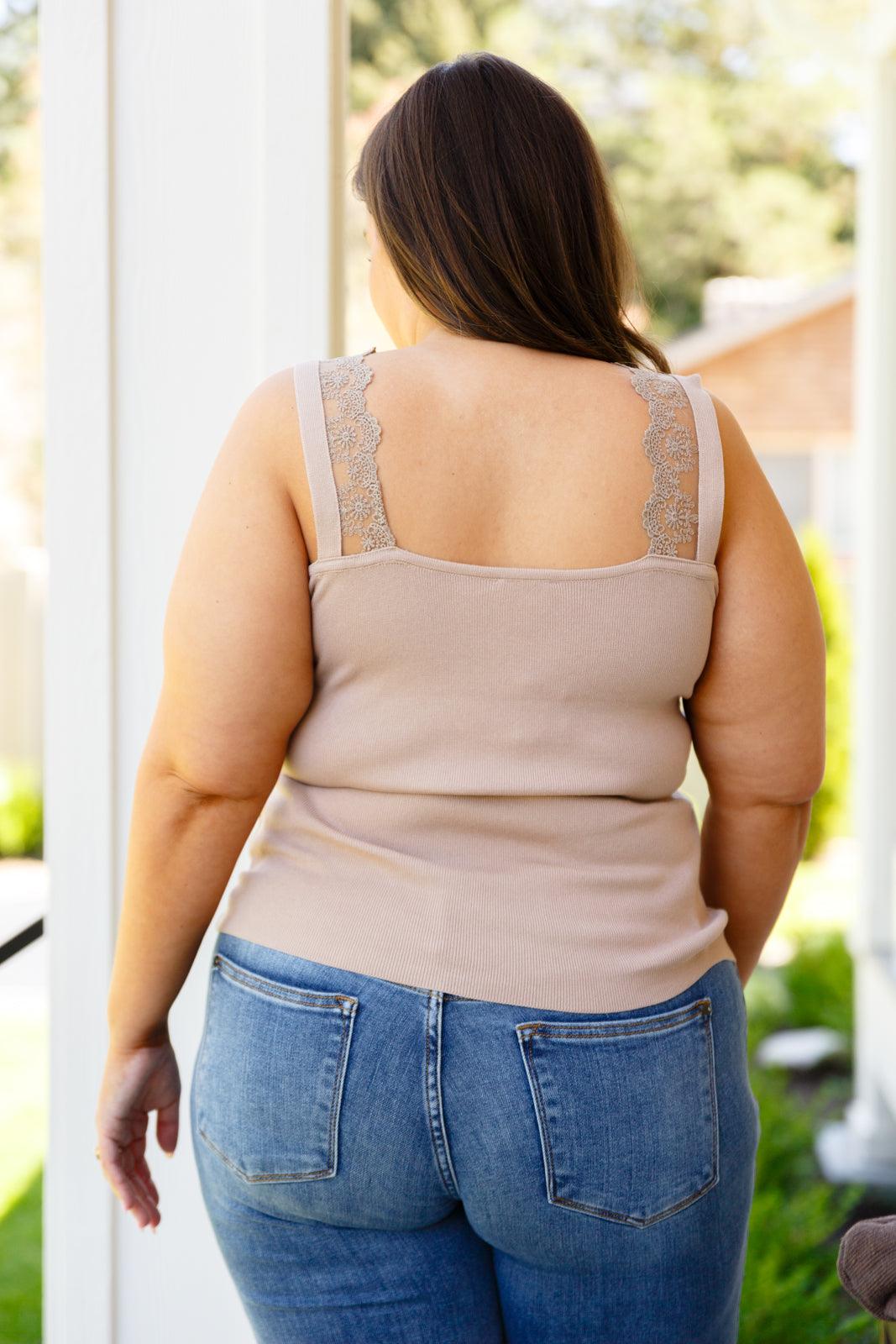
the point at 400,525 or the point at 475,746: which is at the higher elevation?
the point at 400,525

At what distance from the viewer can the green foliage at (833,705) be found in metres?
7.21

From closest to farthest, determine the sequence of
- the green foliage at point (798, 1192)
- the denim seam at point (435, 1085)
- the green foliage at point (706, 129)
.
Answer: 1. the denim seam at point (435, 1085)
2. the green foliage at point (798, 1192)
3. the green foliage at point (706, 129)

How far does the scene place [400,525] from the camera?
1000mm

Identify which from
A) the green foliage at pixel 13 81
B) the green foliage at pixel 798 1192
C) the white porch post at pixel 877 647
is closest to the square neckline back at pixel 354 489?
the green foliage at pixel 798 1192

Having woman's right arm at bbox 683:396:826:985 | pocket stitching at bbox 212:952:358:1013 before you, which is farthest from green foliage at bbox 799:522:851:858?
pocket stitching at bbox 212:952:358:1013

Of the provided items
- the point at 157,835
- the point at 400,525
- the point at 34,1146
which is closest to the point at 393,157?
the point at 400,525

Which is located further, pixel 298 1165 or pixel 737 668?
pixel 737 668

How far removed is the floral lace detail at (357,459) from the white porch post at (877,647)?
276 centimetres

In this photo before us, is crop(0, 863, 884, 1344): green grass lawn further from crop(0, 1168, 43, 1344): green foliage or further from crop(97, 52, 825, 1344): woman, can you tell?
crop(97, 52, 825, 1344): woman

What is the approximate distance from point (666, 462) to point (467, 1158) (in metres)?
0.56

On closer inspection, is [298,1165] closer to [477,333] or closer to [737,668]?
[737,668]

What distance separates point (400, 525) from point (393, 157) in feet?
1.06

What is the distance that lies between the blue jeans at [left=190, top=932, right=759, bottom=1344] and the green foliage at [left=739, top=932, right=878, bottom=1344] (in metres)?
1.71

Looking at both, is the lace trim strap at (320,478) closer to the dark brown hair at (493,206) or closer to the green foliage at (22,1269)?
the dark brown hair at (493,206)
